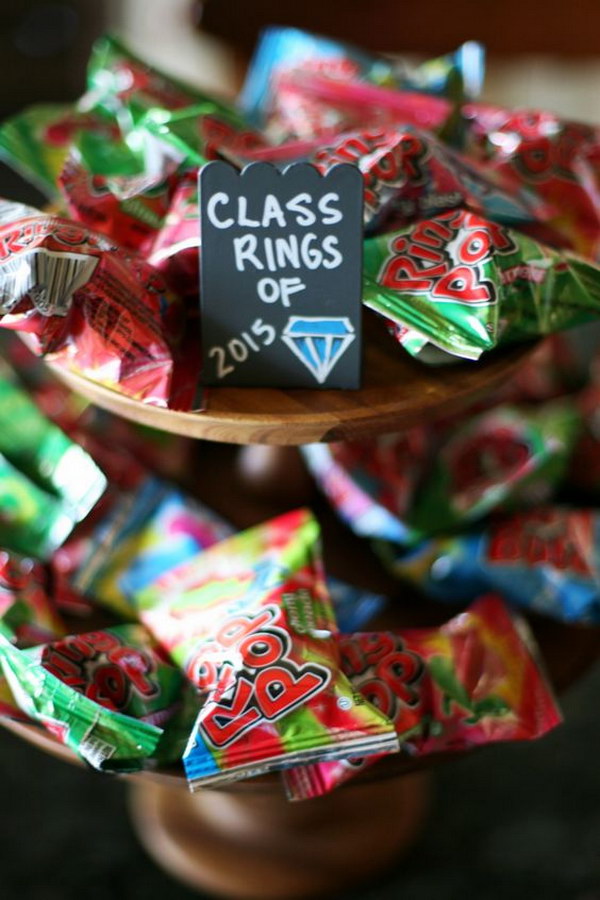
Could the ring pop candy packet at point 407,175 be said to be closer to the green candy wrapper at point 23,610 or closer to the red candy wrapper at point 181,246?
the red candy wrapper at point 181,246

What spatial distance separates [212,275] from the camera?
86 centimetres

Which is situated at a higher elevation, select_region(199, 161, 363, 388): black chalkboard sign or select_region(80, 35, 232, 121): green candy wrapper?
select_region(80, 35, 232, 121): green candy wrapper

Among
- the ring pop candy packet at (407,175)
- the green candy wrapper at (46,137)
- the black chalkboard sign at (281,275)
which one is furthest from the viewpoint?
the green candy wrapper at (46,137)

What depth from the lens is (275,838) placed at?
133cm

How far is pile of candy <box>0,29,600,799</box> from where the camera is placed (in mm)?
873

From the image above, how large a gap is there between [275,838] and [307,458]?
48cm

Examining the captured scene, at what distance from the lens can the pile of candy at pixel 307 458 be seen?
2.86 ft

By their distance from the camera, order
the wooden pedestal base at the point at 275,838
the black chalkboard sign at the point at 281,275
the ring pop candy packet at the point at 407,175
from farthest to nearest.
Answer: the wooden pedestal base at the point at 275,838 < the ring pop candy packet at the point at 407,175 < the black chalkboard sign at the point at 281,275

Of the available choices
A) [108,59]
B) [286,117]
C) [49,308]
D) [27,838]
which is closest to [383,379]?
[49,308]

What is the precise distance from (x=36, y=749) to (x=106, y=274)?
3.02 ft

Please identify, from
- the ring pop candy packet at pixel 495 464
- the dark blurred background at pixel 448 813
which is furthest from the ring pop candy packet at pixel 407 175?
the dark blurred background at pixel 448 813

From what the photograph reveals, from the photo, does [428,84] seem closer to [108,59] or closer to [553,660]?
[108,59]

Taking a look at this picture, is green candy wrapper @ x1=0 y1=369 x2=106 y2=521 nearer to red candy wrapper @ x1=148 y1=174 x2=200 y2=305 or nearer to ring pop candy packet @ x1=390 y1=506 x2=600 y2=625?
red candy wrapper @ x1=148 y1=174 x2=200 y2=305

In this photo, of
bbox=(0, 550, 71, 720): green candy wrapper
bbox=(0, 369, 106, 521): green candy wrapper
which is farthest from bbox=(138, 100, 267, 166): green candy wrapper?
bbox=(0, 550, 71, 720): green candy wrapper
